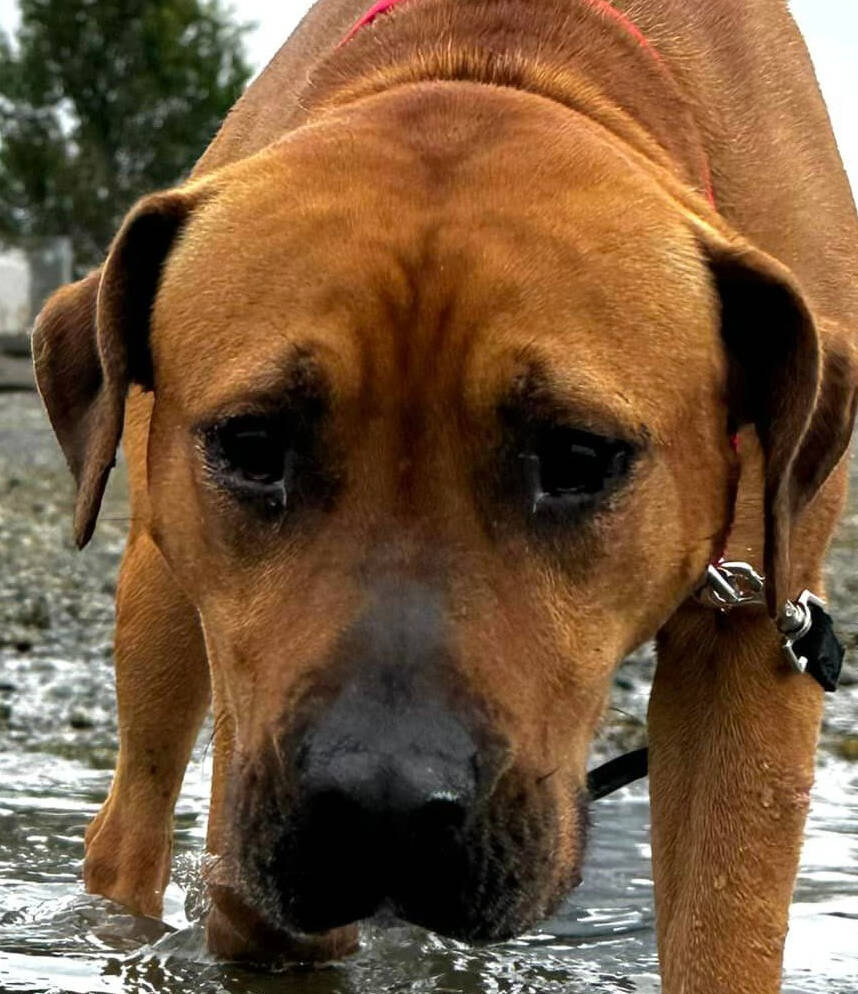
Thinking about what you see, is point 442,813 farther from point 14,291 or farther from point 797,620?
point 14,291

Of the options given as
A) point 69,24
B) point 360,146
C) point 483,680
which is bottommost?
point 483,680

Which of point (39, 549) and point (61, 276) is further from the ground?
point (61, 276)

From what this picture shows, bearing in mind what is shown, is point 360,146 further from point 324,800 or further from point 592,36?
point 324,800

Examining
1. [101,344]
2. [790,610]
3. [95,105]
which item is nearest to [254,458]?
[101,344]

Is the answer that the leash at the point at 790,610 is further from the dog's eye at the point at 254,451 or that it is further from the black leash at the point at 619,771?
the dog's eye at the point at 254,451

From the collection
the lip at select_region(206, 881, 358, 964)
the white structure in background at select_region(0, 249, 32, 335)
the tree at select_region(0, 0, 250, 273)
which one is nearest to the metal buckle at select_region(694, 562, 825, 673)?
the lip at select_region(206, 881, 358, 964)

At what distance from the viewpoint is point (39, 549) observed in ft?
33.7

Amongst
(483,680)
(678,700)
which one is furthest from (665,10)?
(483,680)

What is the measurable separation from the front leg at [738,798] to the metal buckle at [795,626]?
19 mm

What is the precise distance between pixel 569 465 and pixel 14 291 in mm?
30650

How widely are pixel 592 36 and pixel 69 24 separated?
46.3 m

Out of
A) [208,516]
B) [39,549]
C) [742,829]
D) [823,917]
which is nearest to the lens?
[208,516]

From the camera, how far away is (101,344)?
12.1ft

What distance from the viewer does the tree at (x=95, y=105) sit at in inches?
1902
